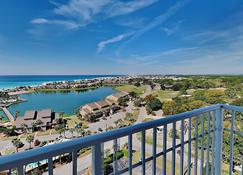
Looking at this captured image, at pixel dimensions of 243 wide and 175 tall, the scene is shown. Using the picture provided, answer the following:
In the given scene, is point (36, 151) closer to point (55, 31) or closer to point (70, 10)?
point (70, 10)

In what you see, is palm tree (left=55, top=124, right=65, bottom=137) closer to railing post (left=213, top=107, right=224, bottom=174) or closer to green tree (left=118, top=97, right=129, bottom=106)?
green tree (left=118, top=97, right=129, bottom=106)

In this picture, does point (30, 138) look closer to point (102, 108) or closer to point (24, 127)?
point (24, 127)

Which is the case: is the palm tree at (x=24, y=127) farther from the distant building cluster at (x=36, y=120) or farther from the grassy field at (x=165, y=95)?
the grassy field at (x=165, y=95)

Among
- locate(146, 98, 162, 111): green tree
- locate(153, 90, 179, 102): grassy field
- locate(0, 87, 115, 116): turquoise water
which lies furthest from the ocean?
locate(153, 90, 179, 102): grassy field

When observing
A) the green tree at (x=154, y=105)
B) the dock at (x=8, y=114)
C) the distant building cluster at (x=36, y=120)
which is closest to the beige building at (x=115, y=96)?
the green tree at (x=154, y=105)

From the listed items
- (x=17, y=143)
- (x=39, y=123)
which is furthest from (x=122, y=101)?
(x=17, y=143)

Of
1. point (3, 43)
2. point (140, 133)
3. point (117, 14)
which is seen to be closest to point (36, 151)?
point (140, 133)
